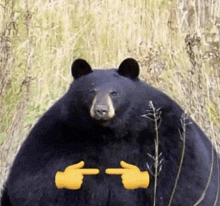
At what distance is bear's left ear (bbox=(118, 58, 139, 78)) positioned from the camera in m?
4.85

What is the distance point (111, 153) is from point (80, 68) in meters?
0.64

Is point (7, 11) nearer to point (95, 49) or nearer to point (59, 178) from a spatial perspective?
point (95, 49)

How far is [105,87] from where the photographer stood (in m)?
4.73

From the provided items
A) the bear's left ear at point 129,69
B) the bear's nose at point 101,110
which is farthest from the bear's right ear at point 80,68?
the bear's nose at point 101,110

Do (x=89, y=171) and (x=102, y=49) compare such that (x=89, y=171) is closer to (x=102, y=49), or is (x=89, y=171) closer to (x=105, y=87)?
(x=105, y=87)

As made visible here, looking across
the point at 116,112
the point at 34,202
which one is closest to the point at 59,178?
the point at 34,202

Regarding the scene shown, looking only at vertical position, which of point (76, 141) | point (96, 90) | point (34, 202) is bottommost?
point (34, 202)

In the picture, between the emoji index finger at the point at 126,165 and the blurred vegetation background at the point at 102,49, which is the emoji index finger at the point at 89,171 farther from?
the blurred vegetation background at the point at 102,49

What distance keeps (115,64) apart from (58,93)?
693 mm

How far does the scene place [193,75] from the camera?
6.66 m

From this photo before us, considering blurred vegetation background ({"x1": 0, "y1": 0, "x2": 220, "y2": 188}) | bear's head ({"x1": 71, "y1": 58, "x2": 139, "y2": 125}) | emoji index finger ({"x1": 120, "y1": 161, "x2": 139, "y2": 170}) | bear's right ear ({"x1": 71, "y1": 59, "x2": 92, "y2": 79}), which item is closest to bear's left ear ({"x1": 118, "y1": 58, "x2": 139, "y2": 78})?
bear's head ({"x1": 71, "y1": 58, "x2": 139, "y2": 125})

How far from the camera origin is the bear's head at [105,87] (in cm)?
460

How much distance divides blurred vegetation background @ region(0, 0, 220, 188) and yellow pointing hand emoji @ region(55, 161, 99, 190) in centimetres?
118

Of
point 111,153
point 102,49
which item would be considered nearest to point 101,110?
→ point 111,153
